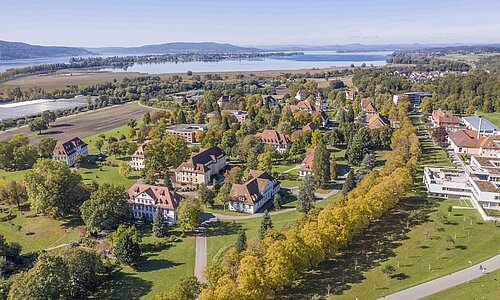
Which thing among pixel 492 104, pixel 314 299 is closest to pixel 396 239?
pixel 314 299

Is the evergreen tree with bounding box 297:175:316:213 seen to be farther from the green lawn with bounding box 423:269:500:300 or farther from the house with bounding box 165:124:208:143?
the house with bounding box 165:124:208:143

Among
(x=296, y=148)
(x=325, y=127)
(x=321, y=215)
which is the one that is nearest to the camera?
(x=321, y=215)

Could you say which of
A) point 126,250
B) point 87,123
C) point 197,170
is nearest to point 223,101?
point 87,123

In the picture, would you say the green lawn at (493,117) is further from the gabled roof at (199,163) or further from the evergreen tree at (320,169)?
the gabled roof at (199,163)

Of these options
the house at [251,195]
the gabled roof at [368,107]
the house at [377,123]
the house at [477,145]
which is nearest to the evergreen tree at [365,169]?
the house at [251,195]

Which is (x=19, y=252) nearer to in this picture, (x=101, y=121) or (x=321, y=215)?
(x=321, y=215)

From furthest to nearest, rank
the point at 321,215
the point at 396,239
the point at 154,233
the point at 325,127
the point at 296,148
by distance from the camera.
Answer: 1. the point at 325,127
2. the point at 296,148
3. the point at 154,233
4. the point at 396,239
5. the point at 321,215

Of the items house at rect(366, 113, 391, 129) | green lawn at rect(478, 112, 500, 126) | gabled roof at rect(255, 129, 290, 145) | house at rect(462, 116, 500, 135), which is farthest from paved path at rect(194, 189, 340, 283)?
green lawn at rect(478, 112, 500, 126)
